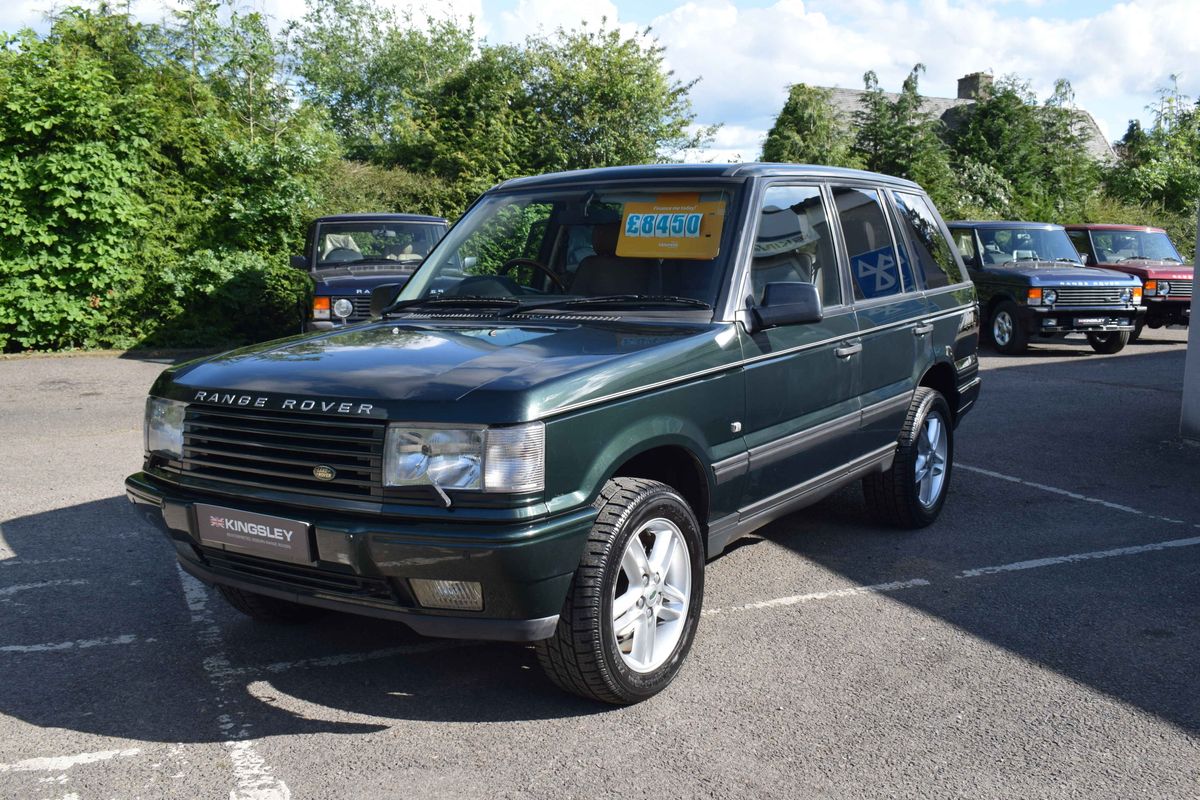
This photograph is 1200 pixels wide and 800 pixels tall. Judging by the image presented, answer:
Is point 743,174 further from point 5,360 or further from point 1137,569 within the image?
point 5,360

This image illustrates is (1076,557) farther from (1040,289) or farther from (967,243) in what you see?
(967,243)

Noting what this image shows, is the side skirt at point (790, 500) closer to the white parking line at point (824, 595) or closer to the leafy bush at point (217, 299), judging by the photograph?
the white parking line at point (824, 595)

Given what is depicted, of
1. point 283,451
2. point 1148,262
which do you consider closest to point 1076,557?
point 283,451

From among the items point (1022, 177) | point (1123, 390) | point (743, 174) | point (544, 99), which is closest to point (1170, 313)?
point (1123, 390)

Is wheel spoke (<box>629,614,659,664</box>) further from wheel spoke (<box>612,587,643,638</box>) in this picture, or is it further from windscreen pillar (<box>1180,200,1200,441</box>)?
windscreen pillar (<box>1180,200,1200,441</box>)

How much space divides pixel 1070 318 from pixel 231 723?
45.9 ft

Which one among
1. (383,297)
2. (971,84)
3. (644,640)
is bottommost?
(644,640)

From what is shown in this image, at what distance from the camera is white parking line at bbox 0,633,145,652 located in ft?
13.5

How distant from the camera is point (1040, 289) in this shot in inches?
579

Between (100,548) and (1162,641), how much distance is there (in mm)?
4984

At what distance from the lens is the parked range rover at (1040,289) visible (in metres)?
14.8

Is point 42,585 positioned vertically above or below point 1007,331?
below

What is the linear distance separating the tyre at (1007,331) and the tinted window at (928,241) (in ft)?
30.5

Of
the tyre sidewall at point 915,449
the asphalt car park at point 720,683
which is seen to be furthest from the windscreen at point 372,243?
the tyre sidewall at point 915,449
